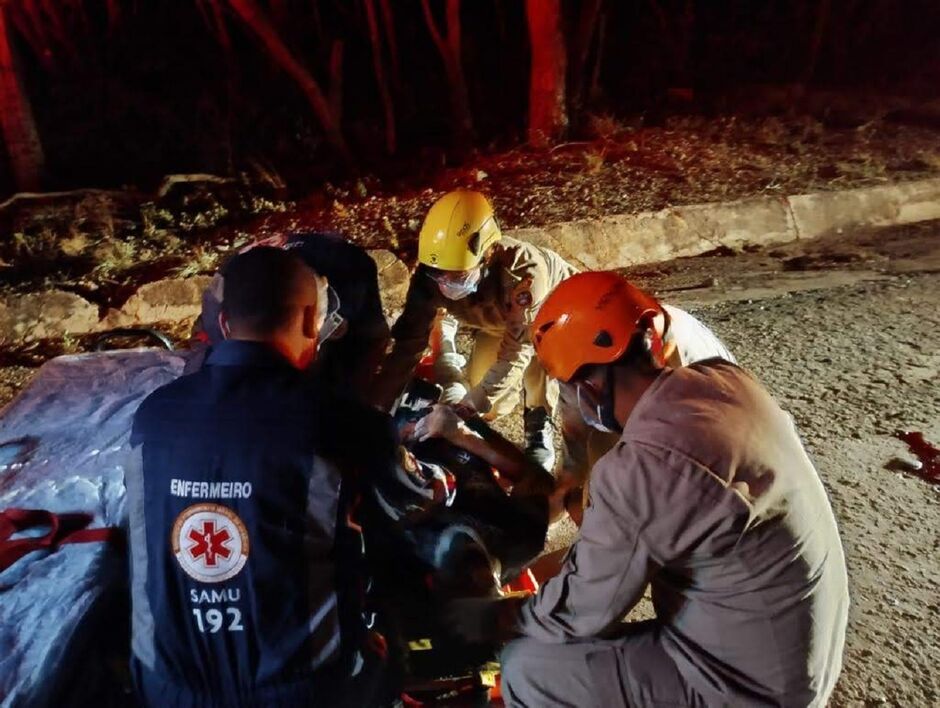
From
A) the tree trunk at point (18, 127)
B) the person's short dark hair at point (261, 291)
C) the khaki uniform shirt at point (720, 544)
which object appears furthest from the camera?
the tree trunk at point (18, 127)

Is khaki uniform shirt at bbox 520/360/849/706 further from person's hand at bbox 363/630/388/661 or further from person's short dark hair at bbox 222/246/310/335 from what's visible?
person's short dark hair at bbox 222/246/310/335

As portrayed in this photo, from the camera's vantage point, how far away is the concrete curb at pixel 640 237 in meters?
6.19

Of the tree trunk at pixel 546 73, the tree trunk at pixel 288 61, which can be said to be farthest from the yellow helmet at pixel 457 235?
the tree trunk at pixel 288 61

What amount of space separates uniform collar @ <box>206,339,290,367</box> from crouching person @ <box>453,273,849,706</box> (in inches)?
29.3

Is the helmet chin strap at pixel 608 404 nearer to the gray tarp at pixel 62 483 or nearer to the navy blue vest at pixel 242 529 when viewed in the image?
the navy blue vest at pixel 242 529

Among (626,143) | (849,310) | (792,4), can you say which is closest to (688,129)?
(626,143)

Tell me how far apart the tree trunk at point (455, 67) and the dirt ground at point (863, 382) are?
5064 millimetres

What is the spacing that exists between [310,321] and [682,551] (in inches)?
39.4

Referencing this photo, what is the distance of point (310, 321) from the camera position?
203 centimetres

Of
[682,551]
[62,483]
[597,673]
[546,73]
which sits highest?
[546,73]

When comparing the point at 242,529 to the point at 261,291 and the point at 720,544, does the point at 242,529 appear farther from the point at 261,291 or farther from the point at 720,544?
the point at 720,544

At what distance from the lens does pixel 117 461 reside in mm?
2512

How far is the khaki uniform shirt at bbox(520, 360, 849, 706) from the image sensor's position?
169 cm

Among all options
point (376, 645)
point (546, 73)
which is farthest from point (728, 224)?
point (376, 645)
